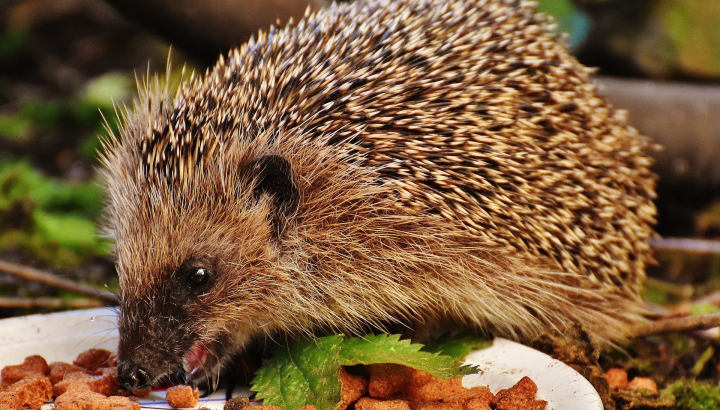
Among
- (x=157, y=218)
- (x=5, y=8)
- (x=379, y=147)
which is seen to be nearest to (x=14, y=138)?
(x=5, y=8)

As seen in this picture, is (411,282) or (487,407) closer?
(487,407)

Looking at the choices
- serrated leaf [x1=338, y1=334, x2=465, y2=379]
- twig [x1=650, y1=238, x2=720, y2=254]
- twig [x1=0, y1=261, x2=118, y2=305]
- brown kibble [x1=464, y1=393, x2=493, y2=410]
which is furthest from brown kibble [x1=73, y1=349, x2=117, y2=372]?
twig [x1=650, y1=238, x2=720, y2=254]

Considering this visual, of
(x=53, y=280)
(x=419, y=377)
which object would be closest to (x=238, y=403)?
(x=419, y=377)

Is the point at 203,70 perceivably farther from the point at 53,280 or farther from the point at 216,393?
the point at 216,393

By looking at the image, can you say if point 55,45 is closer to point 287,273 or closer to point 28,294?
point 28,294

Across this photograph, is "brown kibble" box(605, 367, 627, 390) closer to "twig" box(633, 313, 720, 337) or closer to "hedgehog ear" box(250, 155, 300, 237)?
"twig" box(633, 313, 720, 337)

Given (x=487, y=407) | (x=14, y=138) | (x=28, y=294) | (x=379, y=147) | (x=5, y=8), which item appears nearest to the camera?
(x=487, y=407)

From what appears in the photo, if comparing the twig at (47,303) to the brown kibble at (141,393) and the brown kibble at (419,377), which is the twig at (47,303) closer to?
the brown kibble at (141,393)
